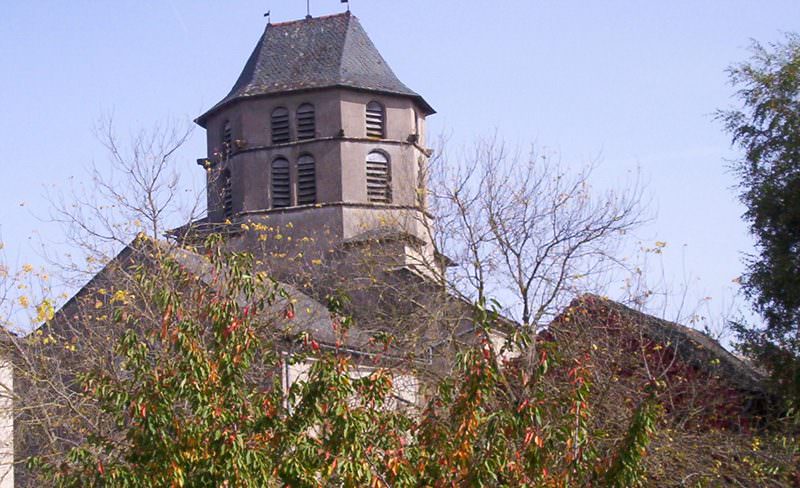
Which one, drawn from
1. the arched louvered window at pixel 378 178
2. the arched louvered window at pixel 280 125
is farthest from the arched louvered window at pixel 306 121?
the arched louvered window at pixel 378 178

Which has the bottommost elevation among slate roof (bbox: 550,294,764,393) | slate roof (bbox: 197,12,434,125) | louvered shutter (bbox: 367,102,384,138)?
slate roof (bbox: 550,294,764,393)

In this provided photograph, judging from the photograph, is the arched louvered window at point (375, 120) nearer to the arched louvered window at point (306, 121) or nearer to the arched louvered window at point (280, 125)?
the arched louvered window at point (306, 121)

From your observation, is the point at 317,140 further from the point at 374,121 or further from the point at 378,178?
the point at 378,178

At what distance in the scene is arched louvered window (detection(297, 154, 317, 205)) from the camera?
34.8 meters

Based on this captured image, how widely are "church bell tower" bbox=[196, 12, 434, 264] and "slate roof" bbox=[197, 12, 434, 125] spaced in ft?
0.09

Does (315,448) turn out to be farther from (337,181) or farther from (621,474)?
(337,181)

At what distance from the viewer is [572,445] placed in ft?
30.0

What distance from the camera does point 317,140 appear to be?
1367 inches

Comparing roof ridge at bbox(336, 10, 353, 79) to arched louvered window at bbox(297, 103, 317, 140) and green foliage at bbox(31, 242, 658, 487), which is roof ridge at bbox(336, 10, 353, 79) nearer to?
arched louvered window at bbox(297, 103, 317, 140)

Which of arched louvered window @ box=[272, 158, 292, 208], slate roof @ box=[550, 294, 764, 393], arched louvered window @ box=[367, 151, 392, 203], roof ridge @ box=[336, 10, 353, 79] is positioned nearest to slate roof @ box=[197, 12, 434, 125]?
roof ridge @ box=[336, 10, 353, 79]

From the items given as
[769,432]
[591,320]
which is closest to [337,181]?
[591,320]

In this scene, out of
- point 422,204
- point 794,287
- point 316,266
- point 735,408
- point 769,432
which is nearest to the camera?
point 794,287

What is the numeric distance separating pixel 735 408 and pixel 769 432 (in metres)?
1.50

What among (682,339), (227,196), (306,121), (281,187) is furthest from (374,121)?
(682,339)
